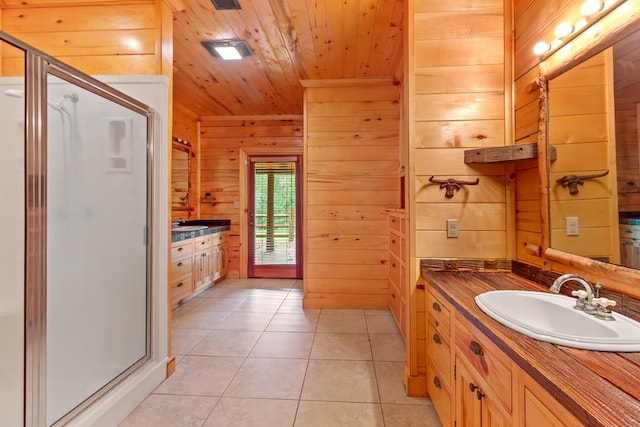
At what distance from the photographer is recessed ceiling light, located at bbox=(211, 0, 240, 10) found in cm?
202

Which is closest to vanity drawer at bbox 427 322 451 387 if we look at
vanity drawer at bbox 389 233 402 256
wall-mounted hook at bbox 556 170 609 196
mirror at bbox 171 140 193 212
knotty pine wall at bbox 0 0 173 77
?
wall-mounted hook at bbox 556 170 609 196

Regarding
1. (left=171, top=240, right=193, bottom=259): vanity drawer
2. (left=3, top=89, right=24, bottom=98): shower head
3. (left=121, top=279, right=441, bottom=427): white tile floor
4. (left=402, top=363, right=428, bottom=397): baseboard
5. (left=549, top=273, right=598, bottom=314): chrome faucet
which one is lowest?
(left=121, top=279, right=441, bottom=427): white tile floor

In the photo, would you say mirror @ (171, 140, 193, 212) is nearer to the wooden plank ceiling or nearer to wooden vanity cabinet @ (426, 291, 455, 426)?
the wooden plank ceiling

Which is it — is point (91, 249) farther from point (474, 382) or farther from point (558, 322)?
point (558, 322)

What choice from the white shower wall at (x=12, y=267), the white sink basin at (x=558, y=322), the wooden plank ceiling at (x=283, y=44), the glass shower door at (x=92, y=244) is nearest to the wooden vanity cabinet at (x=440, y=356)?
the white sink basin at (x=558, y=322)

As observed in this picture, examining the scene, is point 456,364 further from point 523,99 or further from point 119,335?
point 119,335

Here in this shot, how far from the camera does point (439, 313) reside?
4.87 feet

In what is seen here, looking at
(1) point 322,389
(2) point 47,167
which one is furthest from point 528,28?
(2) point 47,167

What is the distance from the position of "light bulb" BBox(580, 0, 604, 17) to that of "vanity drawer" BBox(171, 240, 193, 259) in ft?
11.3

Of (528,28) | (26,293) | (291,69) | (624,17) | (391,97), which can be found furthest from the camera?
(391,97)

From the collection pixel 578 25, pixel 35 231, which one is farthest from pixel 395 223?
pixel 35 231

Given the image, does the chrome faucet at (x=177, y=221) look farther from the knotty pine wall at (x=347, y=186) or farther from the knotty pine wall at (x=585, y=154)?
the knotty pine wall at (x=585, y=154)

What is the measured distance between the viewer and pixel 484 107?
174cm

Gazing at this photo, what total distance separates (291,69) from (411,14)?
157 centimetres
